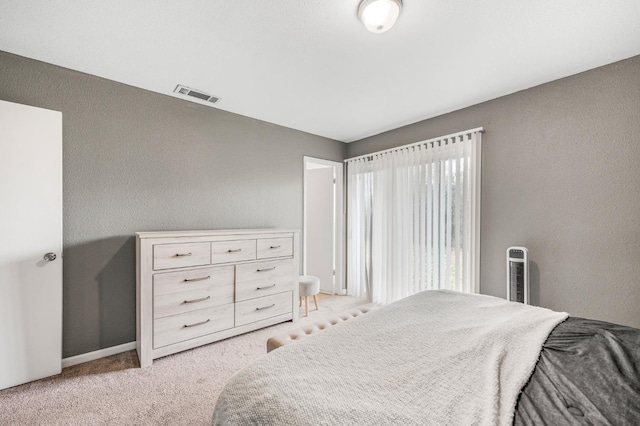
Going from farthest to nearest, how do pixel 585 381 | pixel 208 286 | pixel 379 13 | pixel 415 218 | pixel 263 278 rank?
pixel 415 218
pixel 263 278
pixel 208 286
pixel 379 13
pixel 585 381

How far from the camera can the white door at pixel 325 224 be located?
4.39 meters

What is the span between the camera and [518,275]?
97.7 inches

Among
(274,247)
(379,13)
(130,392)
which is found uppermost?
(379,13)

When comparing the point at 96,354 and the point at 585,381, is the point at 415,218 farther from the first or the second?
the point at 96,354

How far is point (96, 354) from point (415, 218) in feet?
11.5

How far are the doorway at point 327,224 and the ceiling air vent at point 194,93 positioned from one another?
1.74 meters

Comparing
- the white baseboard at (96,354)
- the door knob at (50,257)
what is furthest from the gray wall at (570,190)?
the door knob at (50,257)

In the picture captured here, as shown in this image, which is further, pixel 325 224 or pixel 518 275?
pixel 325 224

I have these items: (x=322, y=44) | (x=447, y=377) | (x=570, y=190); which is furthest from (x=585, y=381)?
(x=322, y=44)

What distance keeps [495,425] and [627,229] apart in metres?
2.36

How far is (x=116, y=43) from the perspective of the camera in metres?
1.95

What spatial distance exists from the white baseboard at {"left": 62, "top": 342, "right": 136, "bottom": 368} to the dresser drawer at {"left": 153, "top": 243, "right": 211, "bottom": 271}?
0.94m

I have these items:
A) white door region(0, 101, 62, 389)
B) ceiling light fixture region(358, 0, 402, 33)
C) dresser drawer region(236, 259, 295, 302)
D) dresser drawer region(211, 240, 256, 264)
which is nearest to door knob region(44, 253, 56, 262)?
white door region(0, 101, 62, 389)

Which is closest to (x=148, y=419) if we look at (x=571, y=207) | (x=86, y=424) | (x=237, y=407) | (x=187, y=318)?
(x=86, y=424)
